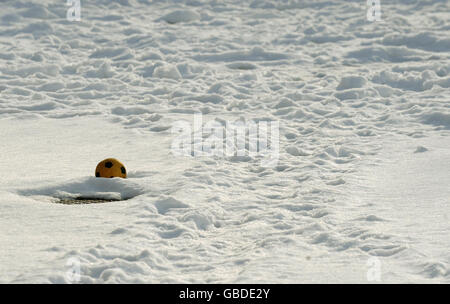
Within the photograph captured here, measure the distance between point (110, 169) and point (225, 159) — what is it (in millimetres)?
1117

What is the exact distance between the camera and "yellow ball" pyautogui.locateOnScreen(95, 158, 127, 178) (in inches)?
234

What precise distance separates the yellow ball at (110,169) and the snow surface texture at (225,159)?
9 cm

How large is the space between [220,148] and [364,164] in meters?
1.34

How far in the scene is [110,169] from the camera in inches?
234

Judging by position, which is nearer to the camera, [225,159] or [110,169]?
[110,169]

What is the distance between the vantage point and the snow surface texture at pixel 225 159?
444 centimetres

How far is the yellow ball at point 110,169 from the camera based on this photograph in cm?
593

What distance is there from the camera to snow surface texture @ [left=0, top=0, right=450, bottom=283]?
Answer: 444cm

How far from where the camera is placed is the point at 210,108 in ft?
27.1

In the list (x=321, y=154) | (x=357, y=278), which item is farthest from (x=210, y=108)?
(x=357, y=278)

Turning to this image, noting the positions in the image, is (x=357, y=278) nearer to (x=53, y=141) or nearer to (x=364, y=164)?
(x=364, y=164)

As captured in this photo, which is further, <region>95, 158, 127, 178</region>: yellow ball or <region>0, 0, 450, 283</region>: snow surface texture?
<region>95, 158, 127, 178</region>: yellow ball

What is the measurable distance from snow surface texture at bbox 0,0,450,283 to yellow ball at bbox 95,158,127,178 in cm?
9

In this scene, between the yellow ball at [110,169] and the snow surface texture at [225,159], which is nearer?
the snow surface texture at [225,159]
